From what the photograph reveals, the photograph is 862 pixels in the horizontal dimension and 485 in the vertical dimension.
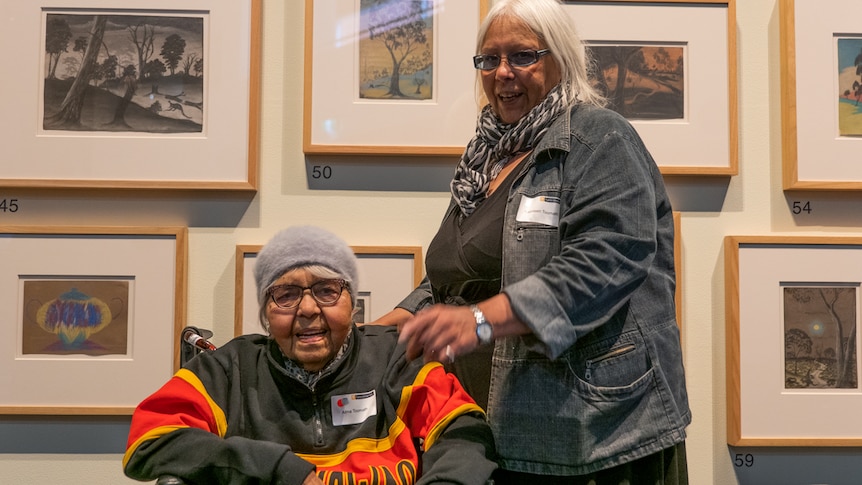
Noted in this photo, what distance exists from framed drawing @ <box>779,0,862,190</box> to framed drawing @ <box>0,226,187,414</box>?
6.53 ft

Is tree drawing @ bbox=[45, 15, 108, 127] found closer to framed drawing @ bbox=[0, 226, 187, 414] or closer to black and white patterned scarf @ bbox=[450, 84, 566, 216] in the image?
framed drawing @ bbox=[0, 226, 187, 414]

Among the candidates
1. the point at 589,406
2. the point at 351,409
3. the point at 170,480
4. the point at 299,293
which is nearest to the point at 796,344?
the point at 589,406

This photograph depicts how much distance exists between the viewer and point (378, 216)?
8.52 ft

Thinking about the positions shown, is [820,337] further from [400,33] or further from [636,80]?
[400,33]

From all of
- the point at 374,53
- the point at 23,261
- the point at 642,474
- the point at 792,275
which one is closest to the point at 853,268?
the point at 792,275

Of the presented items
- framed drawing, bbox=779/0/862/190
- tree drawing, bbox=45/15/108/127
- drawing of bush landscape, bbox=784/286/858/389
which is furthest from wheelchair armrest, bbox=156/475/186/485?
framed drawing, bbox=779/0/862/190

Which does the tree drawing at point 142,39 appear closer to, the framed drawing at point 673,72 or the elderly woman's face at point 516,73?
the elderly woman's face at point 516,73

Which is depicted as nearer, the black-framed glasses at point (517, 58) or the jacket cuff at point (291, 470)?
the jacket cuff at point (291, 470)

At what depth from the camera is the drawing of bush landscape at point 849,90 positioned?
8.60 feet

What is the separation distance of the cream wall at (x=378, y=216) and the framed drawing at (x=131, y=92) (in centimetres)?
7

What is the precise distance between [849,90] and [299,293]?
1.92 meters

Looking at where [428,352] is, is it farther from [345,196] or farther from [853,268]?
[853,268]


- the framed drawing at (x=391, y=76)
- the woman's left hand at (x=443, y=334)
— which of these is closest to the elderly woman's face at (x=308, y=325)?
the woman's left hand at (x=443, y=334)

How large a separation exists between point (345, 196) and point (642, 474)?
132 cm
